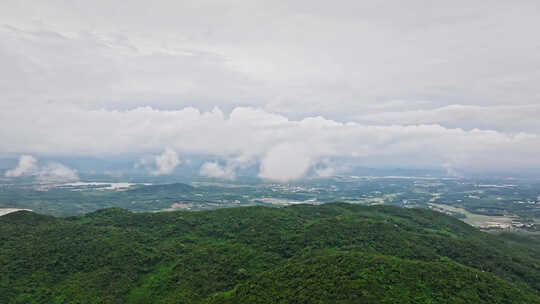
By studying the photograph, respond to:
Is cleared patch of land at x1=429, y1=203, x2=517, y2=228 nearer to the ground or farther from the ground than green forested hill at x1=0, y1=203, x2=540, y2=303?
nearer to the ground

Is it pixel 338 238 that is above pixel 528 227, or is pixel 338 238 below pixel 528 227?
above

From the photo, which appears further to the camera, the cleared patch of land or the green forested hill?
the cleared patch of land

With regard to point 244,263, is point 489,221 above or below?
below

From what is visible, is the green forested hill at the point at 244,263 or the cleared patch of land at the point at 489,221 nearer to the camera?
the green forested hill at the point at 244,263

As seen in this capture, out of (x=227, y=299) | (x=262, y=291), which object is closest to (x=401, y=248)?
(x=262, y=291)

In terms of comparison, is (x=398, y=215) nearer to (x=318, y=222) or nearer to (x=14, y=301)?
(x=318, y=222)

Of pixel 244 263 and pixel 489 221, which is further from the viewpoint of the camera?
pixel 489 221

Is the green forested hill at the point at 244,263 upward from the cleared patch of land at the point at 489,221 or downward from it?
upward

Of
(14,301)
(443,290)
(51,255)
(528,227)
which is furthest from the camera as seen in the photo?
(528,227)
